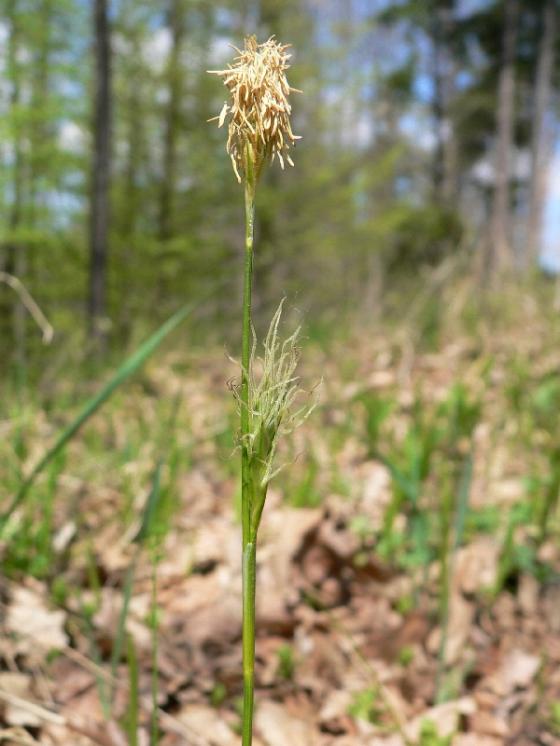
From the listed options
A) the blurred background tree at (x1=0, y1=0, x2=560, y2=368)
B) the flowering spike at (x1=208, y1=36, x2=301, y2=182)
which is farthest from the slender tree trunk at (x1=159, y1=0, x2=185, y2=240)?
the flowering spike at (x1=208, y1=36, x2=301, y2=182)

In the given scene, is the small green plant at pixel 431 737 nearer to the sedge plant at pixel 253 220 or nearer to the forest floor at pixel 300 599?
the forest floor at pixel 300 599

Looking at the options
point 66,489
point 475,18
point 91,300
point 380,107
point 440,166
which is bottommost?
point 66,489

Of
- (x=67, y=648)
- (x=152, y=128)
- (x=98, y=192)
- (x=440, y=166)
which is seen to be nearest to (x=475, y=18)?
(x=440, y=166)

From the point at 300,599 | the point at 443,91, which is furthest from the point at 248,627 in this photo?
the point at 443,91

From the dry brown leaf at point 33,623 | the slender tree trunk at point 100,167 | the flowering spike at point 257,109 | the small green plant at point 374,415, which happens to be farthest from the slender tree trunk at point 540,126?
the flowering spike at point 257,109

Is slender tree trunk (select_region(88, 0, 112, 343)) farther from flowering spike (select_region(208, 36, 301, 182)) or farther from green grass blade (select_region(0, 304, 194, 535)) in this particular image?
flowering spike (select_region(208, 36, 301, 182))

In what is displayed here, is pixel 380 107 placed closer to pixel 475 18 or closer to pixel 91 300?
pixel 475 18
